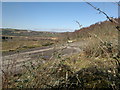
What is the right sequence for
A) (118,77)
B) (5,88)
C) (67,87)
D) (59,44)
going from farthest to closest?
(59,44)
(67,87)
(5,88)
(118,77)

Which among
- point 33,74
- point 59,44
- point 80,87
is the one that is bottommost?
point 80,87

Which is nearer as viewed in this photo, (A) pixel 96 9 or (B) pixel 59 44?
(A) pixel 96 9

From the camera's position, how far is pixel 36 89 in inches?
84.2

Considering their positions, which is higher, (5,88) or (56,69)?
(56,69)

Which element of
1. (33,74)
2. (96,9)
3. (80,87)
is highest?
(96,9)

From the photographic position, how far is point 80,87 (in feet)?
7.45

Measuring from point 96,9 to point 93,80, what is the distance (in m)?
1.20

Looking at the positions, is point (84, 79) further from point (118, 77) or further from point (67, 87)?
point (118, 77)

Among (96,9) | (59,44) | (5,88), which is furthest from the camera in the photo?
(59,44)

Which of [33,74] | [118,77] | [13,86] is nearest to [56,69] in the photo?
[33,74]

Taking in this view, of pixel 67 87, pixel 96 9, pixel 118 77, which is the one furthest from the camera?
pixel 67 87

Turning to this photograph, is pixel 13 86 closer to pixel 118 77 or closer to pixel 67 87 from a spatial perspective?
pixel 67 87

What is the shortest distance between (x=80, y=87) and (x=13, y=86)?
84 centimetres

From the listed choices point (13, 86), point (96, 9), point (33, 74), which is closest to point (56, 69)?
point (33, 74)
